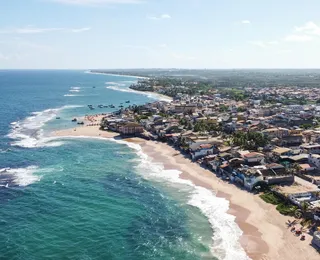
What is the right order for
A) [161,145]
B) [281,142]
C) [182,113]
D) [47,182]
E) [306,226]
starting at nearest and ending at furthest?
[306,226] < [47,182] < [281,142] < [161,145] < [182,113]

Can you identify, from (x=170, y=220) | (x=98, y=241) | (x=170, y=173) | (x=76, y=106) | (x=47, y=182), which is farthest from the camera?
(x=76, y=106)

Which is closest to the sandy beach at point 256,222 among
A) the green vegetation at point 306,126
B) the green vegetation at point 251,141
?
the green vegetation at point 251,141

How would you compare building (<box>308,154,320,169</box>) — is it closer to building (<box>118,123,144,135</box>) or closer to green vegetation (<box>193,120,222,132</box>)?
green vegetation (<box>193,120,222,132</box>)

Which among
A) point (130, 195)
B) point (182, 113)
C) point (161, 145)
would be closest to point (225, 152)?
point (161, 145)

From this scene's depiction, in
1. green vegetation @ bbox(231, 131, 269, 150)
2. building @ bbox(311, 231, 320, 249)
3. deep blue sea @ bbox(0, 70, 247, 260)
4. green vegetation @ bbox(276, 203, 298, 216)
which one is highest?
green vegetation @ bbox(231, 131, 269, 150)

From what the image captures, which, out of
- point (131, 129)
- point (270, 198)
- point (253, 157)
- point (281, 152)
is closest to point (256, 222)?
point (270, 198)

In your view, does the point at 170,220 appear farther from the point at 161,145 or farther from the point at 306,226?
the point at 161,145

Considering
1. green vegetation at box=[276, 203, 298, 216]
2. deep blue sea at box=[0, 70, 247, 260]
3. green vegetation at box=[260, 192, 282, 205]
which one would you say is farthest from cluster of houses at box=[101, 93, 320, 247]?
deep blue sea at box=[0, 70, 247, 260]

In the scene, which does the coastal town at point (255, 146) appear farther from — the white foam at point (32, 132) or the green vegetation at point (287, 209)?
the white foam at point (32, 132)
